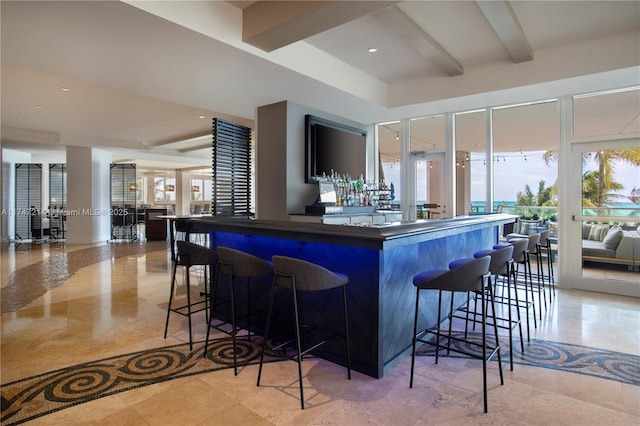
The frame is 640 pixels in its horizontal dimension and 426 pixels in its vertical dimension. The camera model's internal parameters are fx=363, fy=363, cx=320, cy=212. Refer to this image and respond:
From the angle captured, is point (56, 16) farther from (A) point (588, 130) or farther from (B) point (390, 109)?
(A) point (588, 130)

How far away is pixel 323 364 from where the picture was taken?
2891mm

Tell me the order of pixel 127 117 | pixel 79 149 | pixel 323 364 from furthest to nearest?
pixel 79 149 < pixel 127 117 < pixel 323 364

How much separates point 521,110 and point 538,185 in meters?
1.29

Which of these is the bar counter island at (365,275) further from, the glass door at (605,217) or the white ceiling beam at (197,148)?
the white ceiling beam at (197,148)

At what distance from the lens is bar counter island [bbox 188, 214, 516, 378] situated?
8.44 ft

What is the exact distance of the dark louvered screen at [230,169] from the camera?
5.48m

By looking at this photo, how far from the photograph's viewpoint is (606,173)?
5352 millimetres

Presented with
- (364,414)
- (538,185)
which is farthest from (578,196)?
(364,414)

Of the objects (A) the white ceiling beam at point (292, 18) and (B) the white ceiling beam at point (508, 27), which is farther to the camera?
(B) the white ceiling beam at point (508, 27)

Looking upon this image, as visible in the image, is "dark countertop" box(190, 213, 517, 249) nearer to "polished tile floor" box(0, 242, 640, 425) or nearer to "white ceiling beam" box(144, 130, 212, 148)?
"polished tile floor" box(0, 242, 640, 425)

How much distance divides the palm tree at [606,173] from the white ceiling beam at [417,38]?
7.97ft

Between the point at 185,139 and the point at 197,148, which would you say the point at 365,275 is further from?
the point at 197,148

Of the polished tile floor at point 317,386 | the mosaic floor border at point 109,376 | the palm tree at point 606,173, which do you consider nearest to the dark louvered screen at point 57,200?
the polished tile floor at point 317,386

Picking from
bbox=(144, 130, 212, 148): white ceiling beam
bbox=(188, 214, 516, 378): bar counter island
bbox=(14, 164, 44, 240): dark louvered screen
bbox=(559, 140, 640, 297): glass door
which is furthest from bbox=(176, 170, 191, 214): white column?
bbox=(559, 140, 640, 297): glass door
